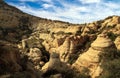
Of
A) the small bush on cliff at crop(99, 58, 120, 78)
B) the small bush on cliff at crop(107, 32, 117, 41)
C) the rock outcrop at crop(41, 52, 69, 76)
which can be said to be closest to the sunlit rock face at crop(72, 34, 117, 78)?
the small bush on cliff at crop(99, 58, 120, 78)

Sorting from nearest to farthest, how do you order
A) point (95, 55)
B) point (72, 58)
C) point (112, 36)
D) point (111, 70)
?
point (111, 70)
point (95, 55)
point (72, 58)
point (112, 36)

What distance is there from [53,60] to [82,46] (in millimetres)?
29147

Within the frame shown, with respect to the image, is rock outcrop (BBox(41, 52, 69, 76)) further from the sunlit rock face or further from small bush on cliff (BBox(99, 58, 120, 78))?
the sunlit rock face

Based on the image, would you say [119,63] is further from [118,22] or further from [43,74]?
[118,22]

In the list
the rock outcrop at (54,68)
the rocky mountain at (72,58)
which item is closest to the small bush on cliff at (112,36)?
the rocky mountain at (72,58)

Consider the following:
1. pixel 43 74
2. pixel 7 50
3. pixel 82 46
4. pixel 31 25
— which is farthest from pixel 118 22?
pixel 31 25

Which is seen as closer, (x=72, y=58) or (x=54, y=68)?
(x=54, y=68)

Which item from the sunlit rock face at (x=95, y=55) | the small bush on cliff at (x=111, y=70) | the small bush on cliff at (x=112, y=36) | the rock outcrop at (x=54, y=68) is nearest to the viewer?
the small bush on cliff at (x=111, y=70)

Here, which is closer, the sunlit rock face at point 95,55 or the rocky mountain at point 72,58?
the rocky mountain at point 72,58

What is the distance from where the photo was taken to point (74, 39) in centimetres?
8000

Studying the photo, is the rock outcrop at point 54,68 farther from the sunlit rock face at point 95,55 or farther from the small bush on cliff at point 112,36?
the small bush on cliff at point 112,36

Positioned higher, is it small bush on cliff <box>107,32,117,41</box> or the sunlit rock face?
small bush on cliff <box>107,32,117,41</box>

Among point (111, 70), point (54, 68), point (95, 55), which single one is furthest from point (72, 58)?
point (111, 70)

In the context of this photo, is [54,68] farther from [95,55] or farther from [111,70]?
[95,55]
